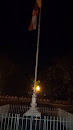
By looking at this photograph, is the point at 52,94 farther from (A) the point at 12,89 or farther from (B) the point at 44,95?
(A) the point at 12,89

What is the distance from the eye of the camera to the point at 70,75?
896 inches

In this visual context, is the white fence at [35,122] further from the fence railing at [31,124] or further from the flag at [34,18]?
the flag at [34,18]

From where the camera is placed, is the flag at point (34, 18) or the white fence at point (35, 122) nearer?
A: the white fence at point (35, 122)

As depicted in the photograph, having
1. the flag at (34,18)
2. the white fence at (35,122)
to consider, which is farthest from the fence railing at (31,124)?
the flag at (34,18)

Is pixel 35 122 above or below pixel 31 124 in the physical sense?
below

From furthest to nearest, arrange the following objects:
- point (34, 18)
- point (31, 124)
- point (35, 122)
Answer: point (34, 18) < point (35, 122) < point (31, 124)

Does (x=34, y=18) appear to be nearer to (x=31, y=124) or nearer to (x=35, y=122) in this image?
(x=35, y=122)

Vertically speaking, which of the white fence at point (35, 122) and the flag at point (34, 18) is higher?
the flag at point (34, 18)

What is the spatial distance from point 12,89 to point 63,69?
22799 millimetres

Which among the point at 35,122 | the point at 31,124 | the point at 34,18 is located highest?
the point at 34,18

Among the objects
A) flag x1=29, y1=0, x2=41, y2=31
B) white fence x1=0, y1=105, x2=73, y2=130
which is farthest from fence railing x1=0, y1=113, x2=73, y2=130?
flag x1=29, y1=0, x2=41, y2=31

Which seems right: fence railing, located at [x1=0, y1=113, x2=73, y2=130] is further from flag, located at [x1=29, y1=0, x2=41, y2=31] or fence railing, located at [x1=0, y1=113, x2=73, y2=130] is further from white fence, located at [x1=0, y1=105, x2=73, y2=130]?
flag, located at [x1=29, y1=0, x2=41, y2=31]

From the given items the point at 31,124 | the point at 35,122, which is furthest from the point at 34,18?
the point at 31,124

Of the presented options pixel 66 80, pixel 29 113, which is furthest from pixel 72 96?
pixel 29 113
